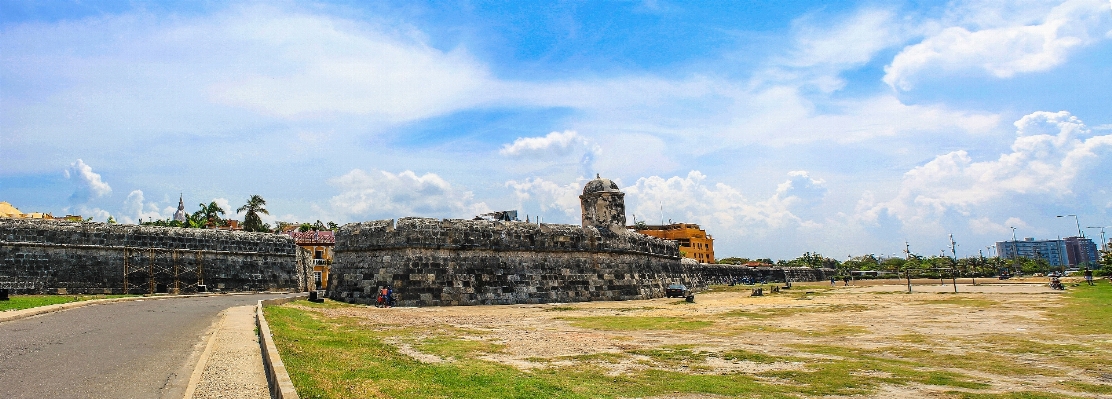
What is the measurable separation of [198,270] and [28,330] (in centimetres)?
1806

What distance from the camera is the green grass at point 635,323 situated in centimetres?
1448

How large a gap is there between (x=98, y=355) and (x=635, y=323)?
11098 mm

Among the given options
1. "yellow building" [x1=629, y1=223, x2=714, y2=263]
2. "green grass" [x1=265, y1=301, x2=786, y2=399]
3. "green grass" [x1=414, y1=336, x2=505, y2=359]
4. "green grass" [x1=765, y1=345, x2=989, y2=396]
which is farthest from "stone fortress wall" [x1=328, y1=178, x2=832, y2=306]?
"yellow building" [x1=629, y1=223, x2=714, y2=263]

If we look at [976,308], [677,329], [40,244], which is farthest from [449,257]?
[976,308]

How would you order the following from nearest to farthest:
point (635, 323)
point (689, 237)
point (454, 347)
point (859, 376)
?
point (859, 376) → point (454, 347) → point (635, 323) → point (689, 237)

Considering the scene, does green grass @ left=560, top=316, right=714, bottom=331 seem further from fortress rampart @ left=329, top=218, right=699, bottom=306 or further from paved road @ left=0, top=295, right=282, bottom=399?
paved road @ left=0, top=295, right=282, bottom=399

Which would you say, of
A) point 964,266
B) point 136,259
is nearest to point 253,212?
point 136,259

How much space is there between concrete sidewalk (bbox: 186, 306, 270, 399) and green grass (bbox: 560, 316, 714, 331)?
7.63 meters

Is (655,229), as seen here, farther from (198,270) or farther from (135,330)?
(135,330)

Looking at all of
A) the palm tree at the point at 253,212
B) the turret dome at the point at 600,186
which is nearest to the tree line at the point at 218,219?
the palm tree at the point at 253,212

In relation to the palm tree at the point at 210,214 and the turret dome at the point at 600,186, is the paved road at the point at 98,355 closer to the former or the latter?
the turret dome at the point at 600,186

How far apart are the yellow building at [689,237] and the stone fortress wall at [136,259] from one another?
59178 millimetres

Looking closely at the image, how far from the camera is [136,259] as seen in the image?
83.1ft

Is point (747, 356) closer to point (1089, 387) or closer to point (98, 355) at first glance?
point (1089, 387)
